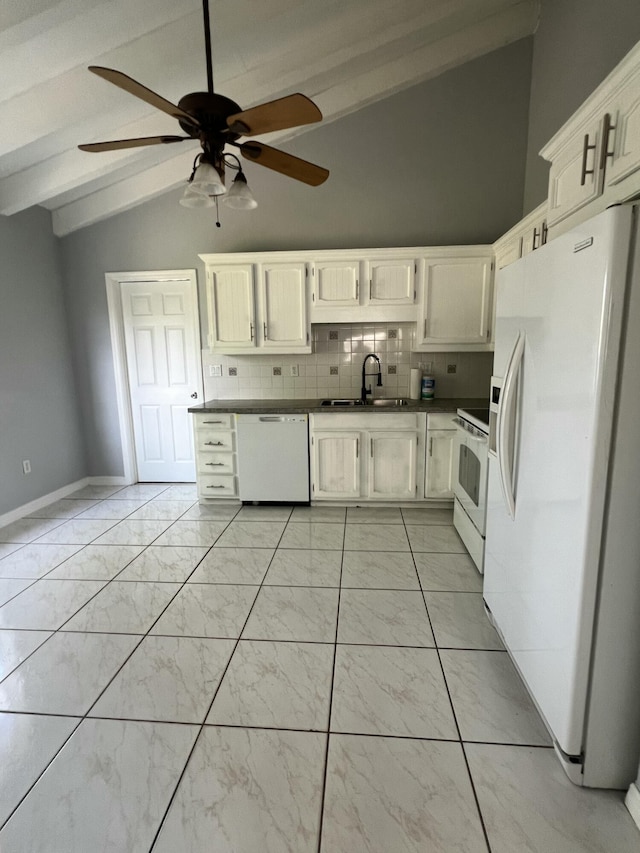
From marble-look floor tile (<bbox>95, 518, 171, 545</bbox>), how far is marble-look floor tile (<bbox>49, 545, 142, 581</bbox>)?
8cm

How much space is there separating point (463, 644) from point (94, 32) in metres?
3.53

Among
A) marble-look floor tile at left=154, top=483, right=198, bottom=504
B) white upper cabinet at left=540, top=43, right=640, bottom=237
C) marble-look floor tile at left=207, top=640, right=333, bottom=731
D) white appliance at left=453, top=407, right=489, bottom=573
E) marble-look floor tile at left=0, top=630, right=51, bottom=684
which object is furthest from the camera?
marble-look floor tile at left=154, top=483, right=198, bottom=504

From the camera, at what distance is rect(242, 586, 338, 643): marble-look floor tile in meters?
2.03

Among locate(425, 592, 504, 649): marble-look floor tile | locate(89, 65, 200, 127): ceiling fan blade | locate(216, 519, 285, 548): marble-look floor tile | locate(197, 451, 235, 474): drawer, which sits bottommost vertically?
locate(425, 592, 504, 649): marble-look floor tile

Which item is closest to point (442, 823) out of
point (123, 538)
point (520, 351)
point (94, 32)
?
point (520, 351)

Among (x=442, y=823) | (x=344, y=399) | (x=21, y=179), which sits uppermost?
(x=21, y=179)

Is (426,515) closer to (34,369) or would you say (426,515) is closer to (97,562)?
A: (97,562)

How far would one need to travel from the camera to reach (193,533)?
3.21 m

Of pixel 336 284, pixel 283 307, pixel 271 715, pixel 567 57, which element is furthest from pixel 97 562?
pixel 567 57

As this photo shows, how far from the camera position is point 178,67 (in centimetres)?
247

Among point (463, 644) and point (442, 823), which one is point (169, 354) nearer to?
point (463, 644)

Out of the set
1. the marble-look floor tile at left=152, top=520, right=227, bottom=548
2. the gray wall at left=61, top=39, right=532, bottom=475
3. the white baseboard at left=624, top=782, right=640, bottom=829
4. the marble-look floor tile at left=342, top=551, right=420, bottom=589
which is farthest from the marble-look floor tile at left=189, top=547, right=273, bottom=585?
the gray wall at left=61, top=39, right=532, bottom=475

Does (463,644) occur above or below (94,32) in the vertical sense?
below

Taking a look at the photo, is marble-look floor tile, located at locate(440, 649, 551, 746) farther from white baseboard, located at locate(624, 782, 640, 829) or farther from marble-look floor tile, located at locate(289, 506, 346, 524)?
marble-look floor tile, located at locate(289, 506, 346, 524)
